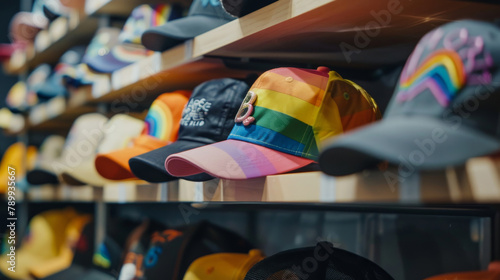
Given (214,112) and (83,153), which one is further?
(83,153)

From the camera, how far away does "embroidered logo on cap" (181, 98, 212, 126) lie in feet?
4.21

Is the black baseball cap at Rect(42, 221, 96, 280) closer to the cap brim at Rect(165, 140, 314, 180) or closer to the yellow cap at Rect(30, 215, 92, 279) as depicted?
the yellow cap at Rect(30, 215, 92, 279)

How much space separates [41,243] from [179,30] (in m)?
1.63

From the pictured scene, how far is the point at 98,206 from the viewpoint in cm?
235

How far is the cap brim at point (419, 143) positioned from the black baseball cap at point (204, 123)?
0.55 metres

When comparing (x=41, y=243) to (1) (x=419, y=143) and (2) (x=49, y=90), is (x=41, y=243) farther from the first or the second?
(1) (x=419, y=143)

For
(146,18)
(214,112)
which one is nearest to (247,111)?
(214,112)

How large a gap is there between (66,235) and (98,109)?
0.64m

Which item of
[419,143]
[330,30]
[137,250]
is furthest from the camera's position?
[137,250]

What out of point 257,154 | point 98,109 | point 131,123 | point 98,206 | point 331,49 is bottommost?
point 98,206

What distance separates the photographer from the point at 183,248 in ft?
4.91

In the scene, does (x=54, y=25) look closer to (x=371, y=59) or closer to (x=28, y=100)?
(x=28, y=100)

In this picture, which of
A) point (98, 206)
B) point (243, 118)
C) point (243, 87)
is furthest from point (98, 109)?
point (243, 118)

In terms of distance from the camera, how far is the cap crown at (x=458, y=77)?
69 cm
